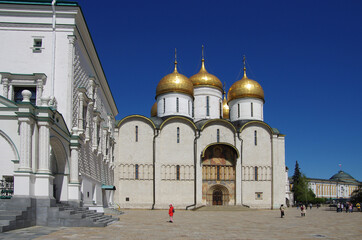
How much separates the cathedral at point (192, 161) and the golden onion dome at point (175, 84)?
4.3 inches

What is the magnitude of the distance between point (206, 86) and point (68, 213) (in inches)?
1368

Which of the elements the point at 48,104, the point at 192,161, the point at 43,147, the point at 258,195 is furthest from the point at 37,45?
the point at 258,195

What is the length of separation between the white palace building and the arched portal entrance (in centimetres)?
10

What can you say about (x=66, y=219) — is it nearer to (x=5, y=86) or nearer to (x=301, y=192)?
(x=5, y=86)

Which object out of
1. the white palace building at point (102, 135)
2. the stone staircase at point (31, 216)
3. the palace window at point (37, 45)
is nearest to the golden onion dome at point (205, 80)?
the white palace building at point (102, 135)

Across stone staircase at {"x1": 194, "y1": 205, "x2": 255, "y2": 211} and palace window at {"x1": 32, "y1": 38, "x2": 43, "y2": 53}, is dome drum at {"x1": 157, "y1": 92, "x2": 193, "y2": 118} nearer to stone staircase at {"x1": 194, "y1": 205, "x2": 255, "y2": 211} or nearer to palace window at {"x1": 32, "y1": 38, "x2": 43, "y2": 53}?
stone staircase at {"x1": 194, "y1": 205, "x2": 255, "y2": 211}

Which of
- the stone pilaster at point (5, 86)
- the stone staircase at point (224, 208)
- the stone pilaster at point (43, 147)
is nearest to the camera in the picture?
the stone pilaster at point (43, 147)

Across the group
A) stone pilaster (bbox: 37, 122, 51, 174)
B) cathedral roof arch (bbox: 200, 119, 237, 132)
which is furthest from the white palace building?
cathedral roof arch (bbox: 200, 119, 237, 132)

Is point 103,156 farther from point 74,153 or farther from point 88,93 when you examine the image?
point 74,153

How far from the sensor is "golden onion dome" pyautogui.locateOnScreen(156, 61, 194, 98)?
45156 mm

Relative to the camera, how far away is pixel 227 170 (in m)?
42.7

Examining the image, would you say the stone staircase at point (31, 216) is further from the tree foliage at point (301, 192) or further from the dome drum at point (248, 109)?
the tree foliage at point (301, 192)

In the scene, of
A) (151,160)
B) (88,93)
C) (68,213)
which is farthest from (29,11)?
(151,160)

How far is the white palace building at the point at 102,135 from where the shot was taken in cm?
1487
